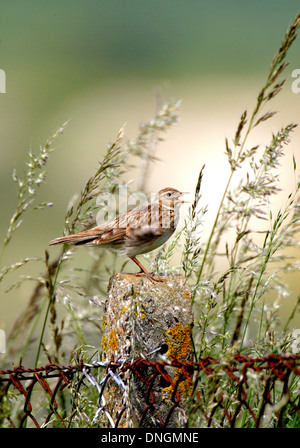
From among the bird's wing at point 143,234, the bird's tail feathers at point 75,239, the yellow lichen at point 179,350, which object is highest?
the bird's wing at point 143,234

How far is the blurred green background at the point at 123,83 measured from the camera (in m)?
13.3

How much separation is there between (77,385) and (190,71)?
2005cm

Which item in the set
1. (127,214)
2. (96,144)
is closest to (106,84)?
(96,144)

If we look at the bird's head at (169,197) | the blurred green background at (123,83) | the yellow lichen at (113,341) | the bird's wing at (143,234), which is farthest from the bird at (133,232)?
the blurred green background at (123,83)

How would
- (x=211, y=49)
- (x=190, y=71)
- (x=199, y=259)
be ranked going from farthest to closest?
(x=211, y=49)
(x=190, y=71)
(x=199, y=259)

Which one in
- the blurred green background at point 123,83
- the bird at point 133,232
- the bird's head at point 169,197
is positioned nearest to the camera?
the bird at point 133,232

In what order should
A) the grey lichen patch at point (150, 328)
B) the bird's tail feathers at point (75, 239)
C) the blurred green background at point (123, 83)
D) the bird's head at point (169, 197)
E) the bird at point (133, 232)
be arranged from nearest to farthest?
the grey lichen patch at point (150, 328) → the bird's tail feathers at point (75, 239) → the bird at point (133, 232) → the bird's head at point (169, 197) → the blurred green background at point (123, 83)

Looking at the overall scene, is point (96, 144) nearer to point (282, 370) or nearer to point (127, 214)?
point (127, 214)

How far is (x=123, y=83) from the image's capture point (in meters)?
20.8

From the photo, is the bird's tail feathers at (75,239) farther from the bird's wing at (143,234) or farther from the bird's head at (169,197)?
the bird's head at (169,197)

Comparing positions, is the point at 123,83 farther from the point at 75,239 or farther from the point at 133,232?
the point at 75,239

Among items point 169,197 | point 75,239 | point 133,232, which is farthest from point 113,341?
point 169,197

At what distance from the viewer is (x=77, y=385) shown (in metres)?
3.10

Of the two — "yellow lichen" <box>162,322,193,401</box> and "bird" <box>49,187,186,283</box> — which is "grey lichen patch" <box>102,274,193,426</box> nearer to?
"yellow lichen" <box>162,322,193,401</box>
